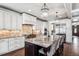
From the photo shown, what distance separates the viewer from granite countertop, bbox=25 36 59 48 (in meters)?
1.93

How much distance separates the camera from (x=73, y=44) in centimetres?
191

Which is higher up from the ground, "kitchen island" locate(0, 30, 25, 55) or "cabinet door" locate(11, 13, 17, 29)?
"cabinet door" locate(11, 13, 17, 29)

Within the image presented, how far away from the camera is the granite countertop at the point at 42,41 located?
6.34 feet

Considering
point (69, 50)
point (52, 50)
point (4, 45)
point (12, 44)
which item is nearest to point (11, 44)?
point (12, 44)

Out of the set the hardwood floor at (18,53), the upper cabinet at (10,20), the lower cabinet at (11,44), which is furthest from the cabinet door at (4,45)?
the upper cabinet at (10,20)

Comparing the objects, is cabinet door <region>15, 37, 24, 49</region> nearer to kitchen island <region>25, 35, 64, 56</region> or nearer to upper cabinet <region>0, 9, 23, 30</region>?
kitchen island <region>25, 35, 64, 56</region>

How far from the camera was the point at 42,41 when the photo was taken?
2.01 m

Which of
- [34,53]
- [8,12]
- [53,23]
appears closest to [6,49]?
[34,53]

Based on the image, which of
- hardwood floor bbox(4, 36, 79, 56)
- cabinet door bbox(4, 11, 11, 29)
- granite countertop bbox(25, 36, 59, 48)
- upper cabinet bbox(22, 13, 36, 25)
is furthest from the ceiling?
hardwood floor bbox(4, 36, 79, 56)

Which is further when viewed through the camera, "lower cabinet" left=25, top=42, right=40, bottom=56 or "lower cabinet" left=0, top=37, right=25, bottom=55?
"lower cabinet" left=25, top=42, right=40, bottom=56

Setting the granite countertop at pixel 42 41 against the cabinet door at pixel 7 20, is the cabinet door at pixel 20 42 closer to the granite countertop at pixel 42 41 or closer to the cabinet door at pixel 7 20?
the granite countertop at pixel 42 41

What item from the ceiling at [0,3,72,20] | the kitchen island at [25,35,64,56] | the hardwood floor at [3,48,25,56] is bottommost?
the hardwood floor at [3,48,25,56]

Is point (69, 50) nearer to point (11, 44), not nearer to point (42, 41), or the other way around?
point (42, 41)

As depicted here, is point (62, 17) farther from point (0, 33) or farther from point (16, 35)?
point (0, 33)
